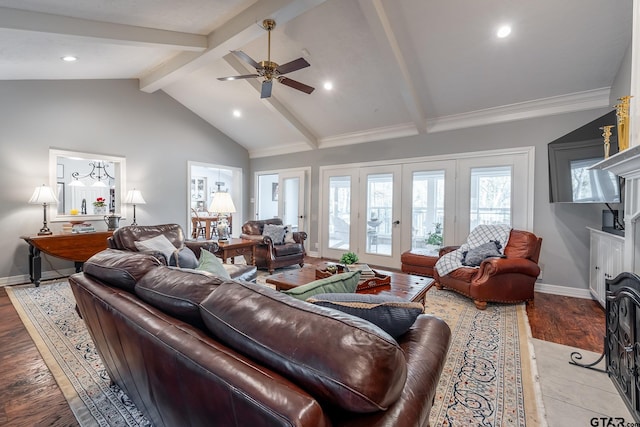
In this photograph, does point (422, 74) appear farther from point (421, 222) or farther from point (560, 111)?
point (421, 222)

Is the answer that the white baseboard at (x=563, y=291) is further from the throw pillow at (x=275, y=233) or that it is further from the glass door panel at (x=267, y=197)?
the glass door panel at (x=267, y=197)

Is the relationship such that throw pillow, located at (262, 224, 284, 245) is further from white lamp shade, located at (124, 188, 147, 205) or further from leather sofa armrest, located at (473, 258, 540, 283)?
leather sofa armrest, located at (473, 258, 540, 283)

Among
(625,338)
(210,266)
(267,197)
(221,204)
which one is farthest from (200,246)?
(625,338)

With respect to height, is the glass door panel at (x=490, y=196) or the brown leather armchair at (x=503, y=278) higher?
the glass door panel at (x=490, y=196)

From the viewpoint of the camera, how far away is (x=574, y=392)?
178 cm

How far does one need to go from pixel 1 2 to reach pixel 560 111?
20.2 feet

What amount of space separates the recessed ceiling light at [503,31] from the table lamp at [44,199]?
606 centimetres

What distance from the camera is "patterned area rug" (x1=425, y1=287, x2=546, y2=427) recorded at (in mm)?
1576

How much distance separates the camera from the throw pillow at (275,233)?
5011 mm

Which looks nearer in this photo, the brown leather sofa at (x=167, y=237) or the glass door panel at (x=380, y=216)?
the brown leather sofa at (x=167, y=237)

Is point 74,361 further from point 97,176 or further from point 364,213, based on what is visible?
point 97,176

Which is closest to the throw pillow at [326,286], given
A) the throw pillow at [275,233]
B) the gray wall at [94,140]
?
the throw pillow at [275,233]

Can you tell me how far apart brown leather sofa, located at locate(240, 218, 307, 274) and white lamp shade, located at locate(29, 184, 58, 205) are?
8.99ft

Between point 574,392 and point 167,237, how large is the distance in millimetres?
4002
